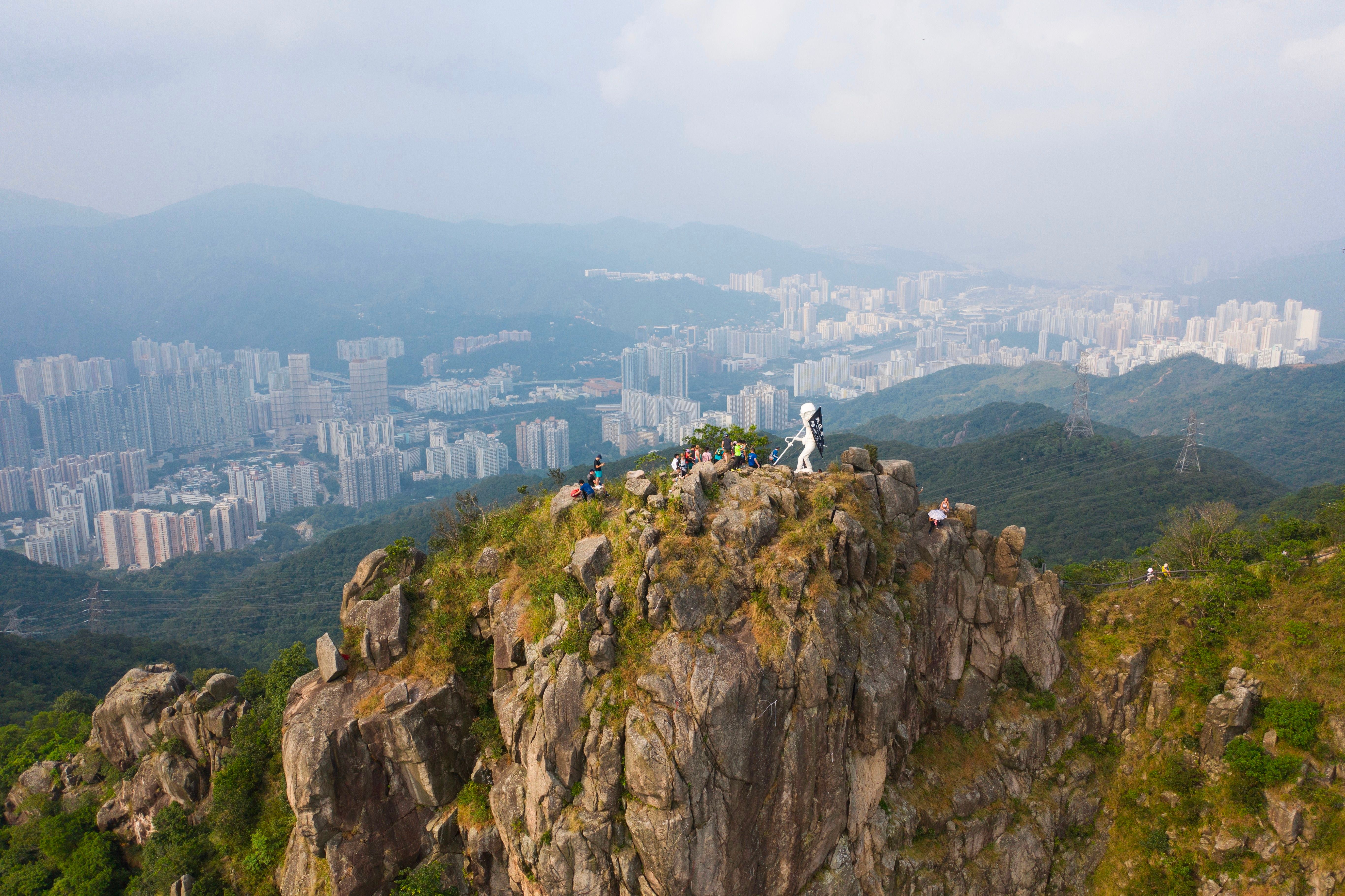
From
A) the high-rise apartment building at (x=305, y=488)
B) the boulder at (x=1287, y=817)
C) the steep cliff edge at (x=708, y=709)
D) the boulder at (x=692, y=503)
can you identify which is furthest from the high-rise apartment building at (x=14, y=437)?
the boulder at (x=1287, y=817)

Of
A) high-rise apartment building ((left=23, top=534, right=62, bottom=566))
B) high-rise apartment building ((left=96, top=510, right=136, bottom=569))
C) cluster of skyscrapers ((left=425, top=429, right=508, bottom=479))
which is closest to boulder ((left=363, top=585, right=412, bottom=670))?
high-rise apartment building ((left=96, top=510, right=136, bottom=569))

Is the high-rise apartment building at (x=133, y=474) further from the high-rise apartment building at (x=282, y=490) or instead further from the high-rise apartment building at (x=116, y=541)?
the high-rise apartment building at (x=116, y=541)

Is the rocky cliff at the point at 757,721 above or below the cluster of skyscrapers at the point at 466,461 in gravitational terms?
above

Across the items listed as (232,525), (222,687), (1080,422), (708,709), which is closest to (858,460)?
(708,709)

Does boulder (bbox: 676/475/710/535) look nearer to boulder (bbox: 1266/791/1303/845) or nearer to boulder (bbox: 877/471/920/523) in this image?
boulder (bbox: 877/471/920/523)

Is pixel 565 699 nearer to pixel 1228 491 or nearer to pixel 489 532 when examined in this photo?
pixel 489 532

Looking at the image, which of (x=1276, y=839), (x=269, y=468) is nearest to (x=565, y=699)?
(x=1276, y=839)

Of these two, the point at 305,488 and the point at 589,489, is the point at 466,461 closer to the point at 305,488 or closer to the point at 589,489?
the point at 305,488
